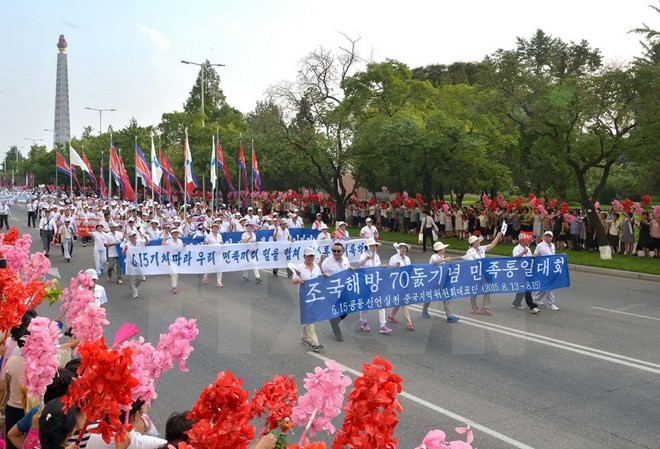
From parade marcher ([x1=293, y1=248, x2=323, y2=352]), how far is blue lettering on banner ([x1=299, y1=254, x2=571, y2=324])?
15cm

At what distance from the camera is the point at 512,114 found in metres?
25.1

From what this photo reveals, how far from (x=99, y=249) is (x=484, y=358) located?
1202 centimetres

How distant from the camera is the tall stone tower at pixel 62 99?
16288cm

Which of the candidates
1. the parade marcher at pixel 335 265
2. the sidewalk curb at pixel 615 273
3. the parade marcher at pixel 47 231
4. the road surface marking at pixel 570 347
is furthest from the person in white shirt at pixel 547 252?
the parade marcher at pixel 47 231

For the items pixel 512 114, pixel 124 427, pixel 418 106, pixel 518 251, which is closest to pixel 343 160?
pixel 418 106

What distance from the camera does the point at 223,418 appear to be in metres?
2.90

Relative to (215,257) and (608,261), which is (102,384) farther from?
(608,261)

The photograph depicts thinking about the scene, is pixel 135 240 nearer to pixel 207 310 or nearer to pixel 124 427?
pixel 207 310

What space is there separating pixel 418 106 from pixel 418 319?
23298 mm

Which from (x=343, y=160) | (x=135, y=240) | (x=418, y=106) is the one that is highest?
(x=418, y=106)

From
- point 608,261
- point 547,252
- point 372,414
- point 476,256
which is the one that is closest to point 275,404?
point 372,414

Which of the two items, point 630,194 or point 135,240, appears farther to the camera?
point 630,194

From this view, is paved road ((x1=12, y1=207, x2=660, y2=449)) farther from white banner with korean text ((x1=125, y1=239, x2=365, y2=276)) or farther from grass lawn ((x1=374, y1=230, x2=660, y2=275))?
grass lawn ((x1=374, y1=230, x2=660, y2=275))

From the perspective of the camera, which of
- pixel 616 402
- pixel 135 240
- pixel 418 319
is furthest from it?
pixel 135 240
